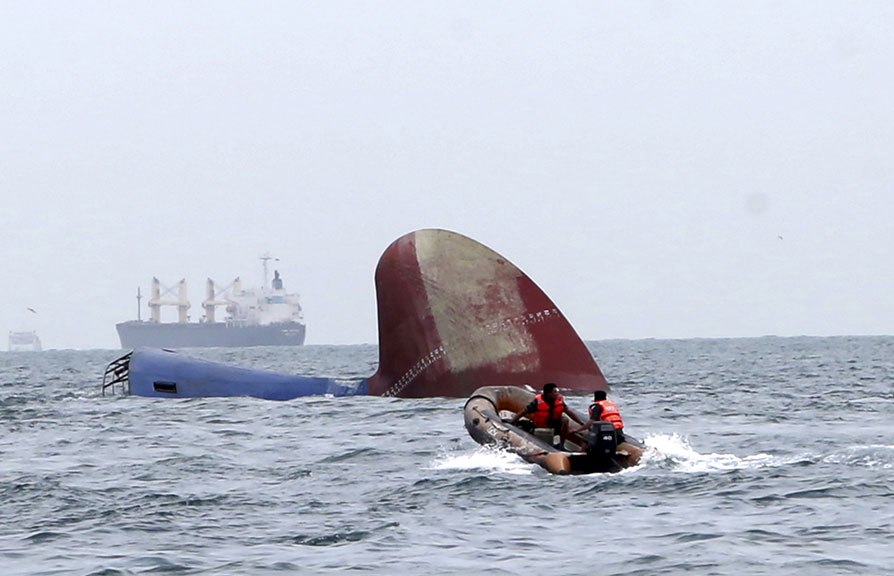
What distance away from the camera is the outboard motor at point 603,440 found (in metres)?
21.0

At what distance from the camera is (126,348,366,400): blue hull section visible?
42.2m

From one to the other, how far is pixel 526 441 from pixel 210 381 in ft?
74.7

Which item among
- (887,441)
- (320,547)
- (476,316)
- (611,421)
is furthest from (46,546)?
(476,316)

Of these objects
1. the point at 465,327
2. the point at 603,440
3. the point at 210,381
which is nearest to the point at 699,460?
the point at 603,440

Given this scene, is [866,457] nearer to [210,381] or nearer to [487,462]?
[487,462]

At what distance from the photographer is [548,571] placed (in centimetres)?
1435

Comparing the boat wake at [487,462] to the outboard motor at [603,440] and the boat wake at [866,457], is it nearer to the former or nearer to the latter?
the outboard motor at [603,440]

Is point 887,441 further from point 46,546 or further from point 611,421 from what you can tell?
point 46,546

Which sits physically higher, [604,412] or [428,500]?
[604,412]

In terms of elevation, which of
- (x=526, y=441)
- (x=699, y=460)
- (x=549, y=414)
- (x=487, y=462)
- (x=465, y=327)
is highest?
(x=465, y=327)

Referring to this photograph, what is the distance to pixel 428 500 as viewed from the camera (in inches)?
745

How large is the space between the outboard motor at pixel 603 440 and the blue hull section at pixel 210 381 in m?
20.8

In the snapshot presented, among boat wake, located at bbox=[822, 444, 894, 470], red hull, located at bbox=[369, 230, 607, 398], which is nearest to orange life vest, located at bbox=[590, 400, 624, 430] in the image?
boat wake, located at bbox=[822, 444, 894, 470]

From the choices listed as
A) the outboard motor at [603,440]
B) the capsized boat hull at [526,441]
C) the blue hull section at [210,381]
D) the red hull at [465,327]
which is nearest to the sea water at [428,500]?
the capsized boat hull at [526,441]
